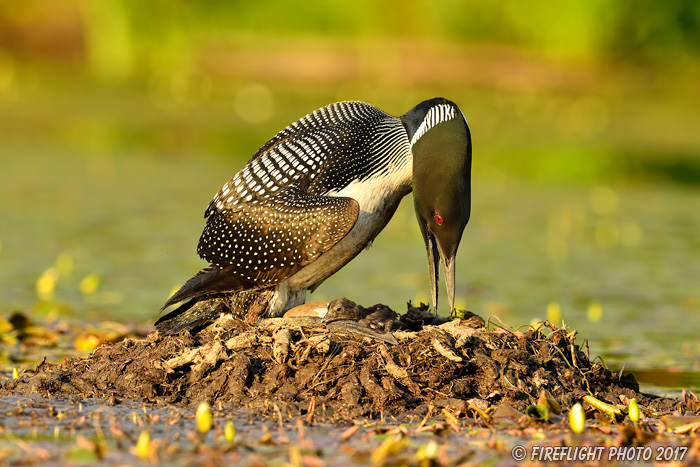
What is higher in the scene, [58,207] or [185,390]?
[58,207]

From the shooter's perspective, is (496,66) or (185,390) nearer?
(185,390)

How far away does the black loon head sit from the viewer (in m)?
6.27

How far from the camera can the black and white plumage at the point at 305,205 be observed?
6.27m

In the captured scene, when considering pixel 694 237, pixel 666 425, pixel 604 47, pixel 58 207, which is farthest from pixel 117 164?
pixel 604 47

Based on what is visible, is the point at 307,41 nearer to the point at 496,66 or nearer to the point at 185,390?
the point at 496,66

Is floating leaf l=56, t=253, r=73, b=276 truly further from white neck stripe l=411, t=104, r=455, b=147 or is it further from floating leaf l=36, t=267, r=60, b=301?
white neck stripe l=411, t=104, r=455, b=147

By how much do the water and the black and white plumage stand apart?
2006 mm

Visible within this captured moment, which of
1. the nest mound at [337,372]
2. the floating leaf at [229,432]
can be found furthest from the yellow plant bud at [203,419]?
the nest mound at [337,372]

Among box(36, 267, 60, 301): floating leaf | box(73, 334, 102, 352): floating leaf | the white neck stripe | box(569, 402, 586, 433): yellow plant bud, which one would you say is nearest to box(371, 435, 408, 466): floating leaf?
box(569, 402, 586, 433): yellow plant bud

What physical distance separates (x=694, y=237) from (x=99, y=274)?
6.28m

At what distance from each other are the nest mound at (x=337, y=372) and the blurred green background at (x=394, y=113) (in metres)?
1.28

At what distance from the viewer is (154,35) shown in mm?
25891

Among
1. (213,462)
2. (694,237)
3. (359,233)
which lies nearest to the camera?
(213,462)

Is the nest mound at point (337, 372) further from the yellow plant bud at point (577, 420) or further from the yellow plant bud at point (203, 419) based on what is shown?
the yellow plant bud at point (203, 419)
